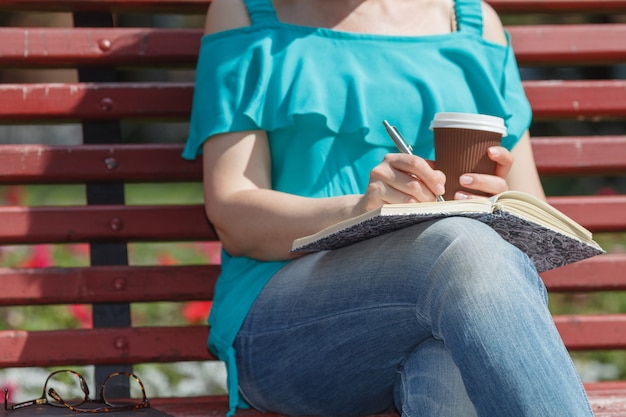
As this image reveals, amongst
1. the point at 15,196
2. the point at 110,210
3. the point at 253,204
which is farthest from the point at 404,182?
the point at 15,196

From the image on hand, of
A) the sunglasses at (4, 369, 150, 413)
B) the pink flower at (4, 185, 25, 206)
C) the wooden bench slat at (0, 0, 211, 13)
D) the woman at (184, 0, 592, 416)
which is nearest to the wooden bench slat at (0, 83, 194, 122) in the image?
the wooden bench slat at (0, 0, 211, 13)

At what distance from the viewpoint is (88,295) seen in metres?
2.93

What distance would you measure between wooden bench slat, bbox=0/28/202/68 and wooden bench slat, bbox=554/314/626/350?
1.43m

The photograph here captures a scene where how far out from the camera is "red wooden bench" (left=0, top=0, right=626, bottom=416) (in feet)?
9.56

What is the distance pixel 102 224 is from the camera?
2.97m

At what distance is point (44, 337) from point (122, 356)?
23cm

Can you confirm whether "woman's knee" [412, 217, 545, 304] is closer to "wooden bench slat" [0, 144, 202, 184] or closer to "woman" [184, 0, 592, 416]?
"woman" [184, 0, 592, 416]

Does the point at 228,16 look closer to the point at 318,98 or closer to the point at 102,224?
the point at 318,98

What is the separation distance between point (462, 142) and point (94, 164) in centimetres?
135

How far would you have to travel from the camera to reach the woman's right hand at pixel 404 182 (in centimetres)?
200

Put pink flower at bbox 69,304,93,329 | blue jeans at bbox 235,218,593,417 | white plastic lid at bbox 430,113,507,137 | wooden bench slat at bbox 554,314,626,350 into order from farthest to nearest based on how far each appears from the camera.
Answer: pink flower at bbox 69,304,93,329 → wooden bench slat at bbox 554,314,626,350 → white plastic lid at bbox 430,113,507,137 → blue jeans at bbox 235,218,593,417

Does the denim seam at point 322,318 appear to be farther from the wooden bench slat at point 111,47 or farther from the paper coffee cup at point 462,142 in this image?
the wooden bench slat at point 111,47

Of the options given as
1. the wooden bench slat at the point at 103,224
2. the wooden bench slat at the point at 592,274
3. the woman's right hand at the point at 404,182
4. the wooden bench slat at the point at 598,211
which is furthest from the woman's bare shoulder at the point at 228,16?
Result: the wooden bench slat at the point at 592,274

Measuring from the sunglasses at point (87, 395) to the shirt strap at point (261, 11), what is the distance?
1.01 metres
